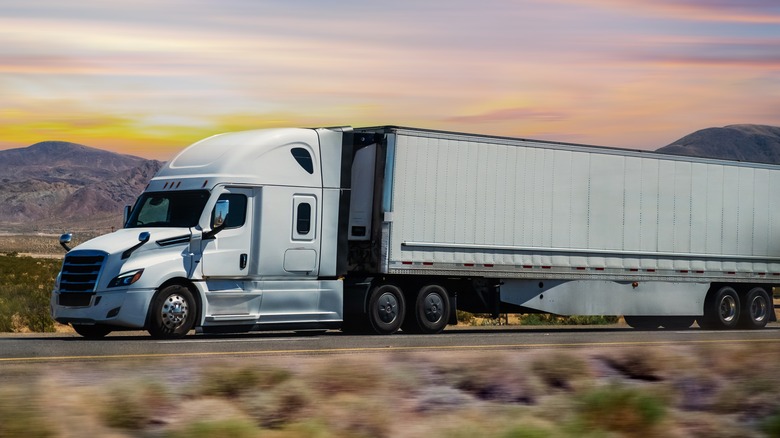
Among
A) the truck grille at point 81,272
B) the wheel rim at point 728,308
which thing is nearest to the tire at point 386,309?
the truck grille at point 81,272

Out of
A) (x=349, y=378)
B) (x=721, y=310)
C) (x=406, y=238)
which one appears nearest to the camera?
(x=349, y=378)

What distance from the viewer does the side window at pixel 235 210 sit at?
68.2 feet

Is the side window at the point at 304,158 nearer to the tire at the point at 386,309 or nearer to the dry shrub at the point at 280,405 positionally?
the tire at the point at 386,309

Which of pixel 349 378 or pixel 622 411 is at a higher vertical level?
pixel 349 378

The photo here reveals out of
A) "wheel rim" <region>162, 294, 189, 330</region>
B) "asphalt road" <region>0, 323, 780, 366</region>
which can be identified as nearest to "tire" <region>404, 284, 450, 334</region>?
"asphalt road" <region>0, 323, 780, 366</region>

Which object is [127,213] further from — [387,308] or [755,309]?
[755,309]

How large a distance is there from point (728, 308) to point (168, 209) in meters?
14.0

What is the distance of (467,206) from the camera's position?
23.5 meters

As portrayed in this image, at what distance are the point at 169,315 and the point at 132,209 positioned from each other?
3.08m

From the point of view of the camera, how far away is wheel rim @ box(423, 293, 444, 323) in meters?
23.1

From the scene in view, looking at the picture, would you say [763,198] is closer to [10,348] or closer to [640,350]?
[640,350]

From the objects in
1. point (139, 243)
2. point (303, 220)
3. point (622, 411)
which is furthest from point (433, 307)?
point (622, 411)

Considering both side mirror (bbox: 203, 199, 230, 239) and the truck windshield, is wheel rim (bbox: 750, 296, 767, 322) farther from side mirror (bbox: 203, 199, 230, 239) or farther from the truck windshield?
the truck windshield

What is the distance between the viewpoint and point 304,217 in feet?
71.7
